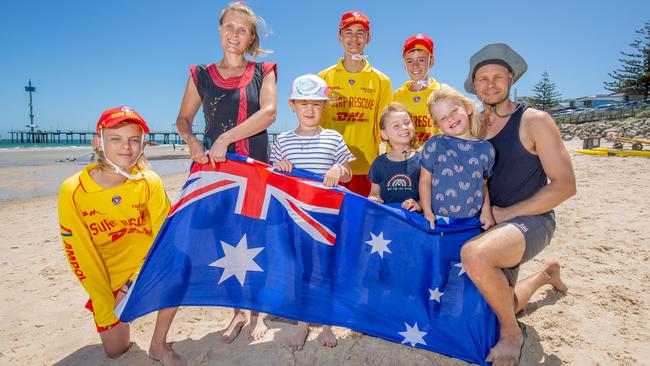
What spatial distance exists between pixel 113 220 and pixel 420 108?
11.3 ft

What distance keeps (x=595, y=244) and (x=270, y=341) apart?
524cm

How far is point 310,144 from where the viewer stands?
3.52m

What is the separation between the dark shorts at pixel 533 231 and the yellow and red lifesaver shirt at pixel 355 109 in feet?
6.02

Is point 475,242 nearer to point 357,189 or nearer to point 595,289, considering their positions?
point 357,189

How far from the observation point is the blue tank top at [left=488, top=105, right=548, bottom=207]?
10.7 ft

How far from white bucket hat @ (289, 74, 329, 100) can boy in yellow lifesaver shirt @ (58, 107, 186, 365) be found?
1.40m

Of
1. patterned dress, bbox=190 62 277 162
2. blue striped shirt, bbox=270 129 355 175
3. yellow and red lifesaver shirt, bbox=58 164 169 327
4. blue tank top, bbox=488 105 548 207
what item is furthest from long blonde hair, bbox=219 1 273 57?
blue tank top, bbox=488 105 548 207

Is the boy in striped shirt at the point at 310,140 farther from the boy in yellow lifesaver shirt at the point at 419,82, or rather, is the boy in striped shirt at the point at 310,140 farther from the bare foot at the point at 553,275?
the bare foot at the point at 553,275

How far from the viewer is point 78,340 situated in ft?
11.5

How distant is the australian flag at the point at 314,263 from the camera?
9.89 feet

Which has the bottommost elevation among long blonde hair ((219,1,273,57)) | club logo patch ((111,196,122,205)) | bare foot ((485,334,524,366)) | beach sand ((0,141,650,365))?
beach sand ((0,141,650,365))

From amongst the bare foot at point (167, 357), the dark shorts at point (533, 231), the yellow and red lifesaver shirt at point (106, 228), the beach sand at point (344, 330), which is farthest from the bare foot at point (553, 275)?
the yellow and red lifesaver shirt at point (106, 228)

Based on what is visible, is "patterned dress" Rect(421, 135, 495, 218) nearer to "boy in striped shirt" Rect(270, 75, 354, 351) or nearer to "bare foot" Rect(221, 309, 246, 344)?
"boy in striped shirt" Rect(270, 75, 354, 351)

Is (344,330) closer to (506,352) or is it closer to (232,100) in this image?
(506,352)
